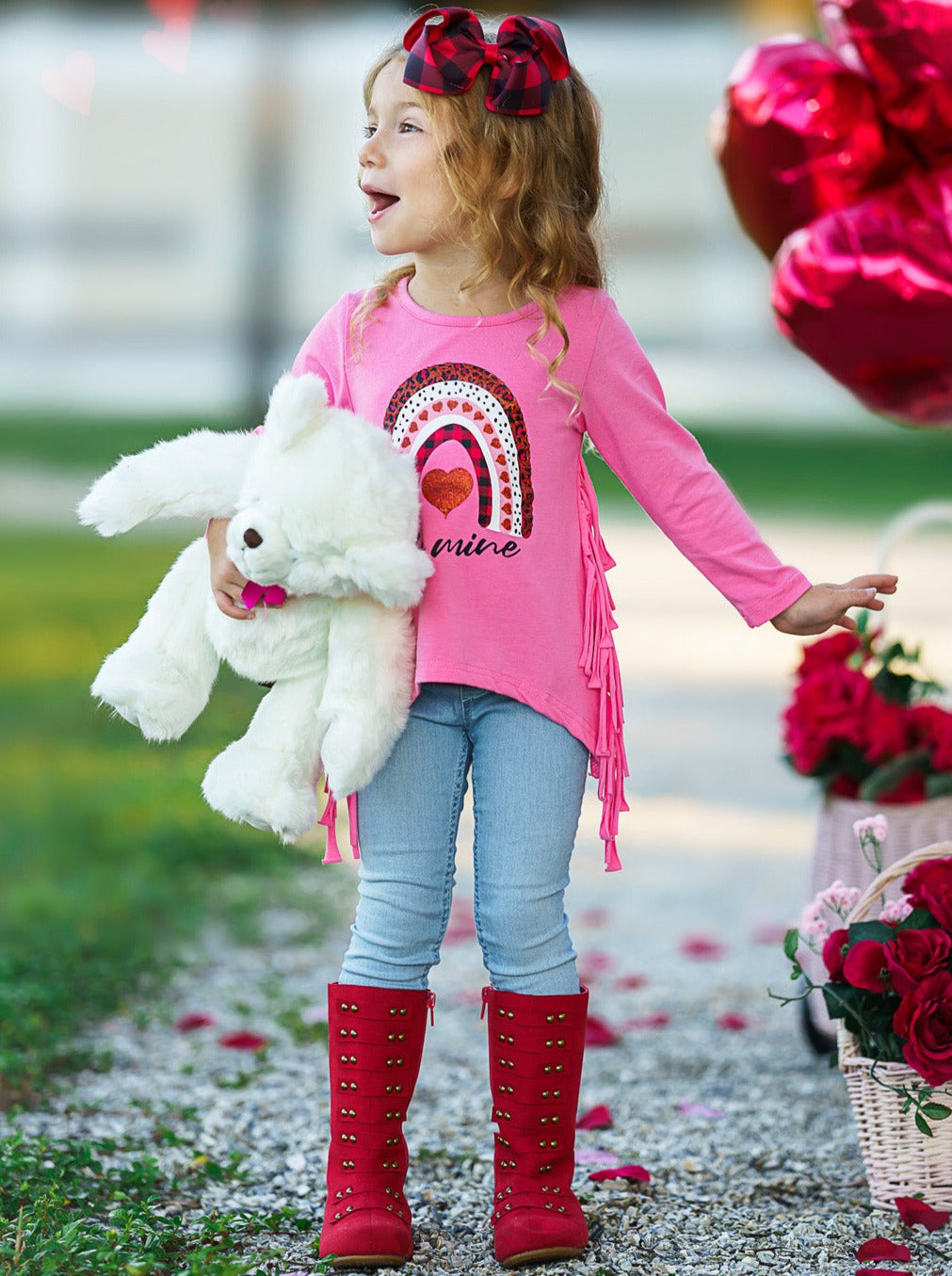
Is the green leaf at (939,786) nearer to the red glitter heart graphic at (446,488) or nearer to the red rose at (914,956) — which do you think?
the red rose at (914,956)

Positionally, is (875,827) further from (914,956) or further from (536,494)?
(536,494)

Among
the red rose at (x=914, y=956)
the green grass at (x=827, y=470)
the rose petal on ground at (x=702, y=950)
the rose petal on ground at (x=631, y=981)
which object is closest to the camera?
the red rose at (x=914, y=956)

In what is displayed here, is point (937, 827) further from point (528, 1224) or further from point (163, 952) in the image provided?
point (163, 952)

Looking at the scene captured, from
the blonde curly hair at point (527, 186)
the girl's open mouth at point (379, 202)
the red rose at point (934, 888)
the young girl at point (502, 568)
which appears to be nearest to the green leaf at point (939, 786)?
the red rose at point (934, 888)

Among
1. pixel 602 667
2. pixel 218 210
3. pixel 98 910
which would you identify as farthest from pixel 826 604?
pixel 218 210

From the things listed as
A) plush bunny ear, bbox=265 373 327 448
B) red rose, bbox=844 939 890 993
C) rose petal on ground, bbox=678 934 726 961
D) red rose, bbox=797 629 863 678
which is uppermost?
plush bunny ear, bbox=265 373 327 448

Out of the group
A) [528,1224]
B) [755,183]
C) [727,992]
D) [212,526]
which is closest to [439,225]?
[212,526]

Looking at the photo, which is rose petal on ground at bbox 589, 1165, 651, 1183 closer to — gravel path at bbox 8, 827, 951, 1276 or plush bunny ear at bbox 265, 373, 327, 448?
gravel path at bbox 8, 827, 951, 1276

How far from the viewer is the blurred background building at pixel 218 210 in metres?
17.6

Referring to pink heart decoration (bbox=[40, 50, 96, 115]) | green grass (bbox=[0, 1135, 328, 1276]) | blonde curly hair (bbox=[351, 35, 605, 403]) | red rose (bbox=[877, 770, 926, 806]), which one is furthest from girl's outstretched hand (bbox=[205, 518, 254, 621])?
pink heart decoration (bbox=[40, 50, 96, 115])

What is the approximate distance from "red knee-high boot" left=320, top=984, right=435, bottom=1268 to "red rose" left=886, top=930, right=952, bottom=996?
63 centimetres

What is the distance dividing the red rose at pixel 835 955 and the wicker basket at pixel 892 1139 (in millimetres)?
66

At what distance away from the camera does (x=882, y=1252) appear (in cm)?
205

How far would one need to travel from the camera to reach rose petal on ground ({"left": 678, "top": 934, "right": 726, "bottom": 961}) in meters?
3.59
